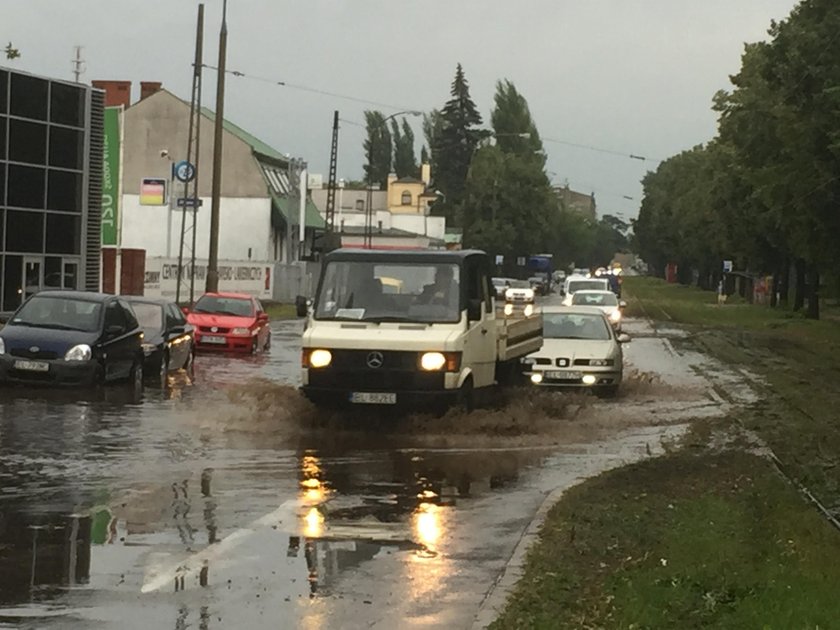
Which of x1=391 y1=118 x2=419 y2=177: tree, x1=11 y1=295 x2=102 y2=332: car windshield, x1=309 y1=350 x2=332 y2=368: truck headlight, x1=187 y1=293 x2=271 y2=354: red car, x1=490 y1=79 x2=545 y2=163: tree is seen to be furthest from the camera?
x1=391 y1=118 x2=419 y2=177: tree

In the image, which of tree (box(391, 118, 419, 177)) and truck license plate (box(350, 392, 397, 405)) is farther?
tree (box(391, 118, 419, 177))

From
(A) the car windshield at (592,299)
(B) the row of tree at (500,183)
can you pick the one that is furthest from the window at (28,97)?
(B) the row of tree at (500,183)

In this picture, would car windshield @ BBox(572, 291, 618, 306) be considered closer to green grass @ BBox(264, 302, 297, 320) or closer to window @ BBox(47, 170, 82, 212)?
window @ BBox(47, 170, 82, 212)

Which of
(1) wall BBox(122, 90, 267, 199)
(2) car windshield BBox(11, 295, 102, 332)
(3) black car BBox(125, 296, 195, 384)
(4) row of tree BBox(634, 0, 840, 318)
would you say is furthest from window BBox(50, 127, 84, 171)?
(1) wall BBox(122, 90, 267, 199)

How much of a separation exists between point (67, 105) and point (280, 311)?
67.7ft

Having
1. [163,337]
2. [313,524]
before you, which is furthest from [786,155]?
[313,524]

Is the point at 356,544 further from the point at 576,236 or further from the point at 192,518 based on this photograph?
the point at 576,236

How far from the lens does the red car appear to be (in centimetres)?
3775

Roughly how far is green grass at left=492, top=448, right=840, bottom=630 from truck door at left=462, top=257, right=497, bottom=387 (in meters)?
4.47

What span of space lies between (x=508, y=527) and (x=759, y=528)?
187 centimetres

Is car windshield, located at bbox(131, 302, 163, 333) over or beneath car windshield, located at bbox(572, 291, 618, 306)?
beneath

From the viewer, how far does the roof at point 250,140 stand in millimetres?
91688

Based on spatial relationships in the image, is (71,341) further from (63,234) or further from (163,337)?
(63,234)

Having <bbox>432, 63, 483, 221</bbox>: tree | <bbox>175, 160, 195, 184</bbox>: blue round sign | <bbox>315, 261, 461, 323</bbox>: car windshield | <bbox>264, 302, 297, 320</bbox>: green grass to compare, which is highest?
<bbox>432, 63, 483, 221</bbox>: tree
